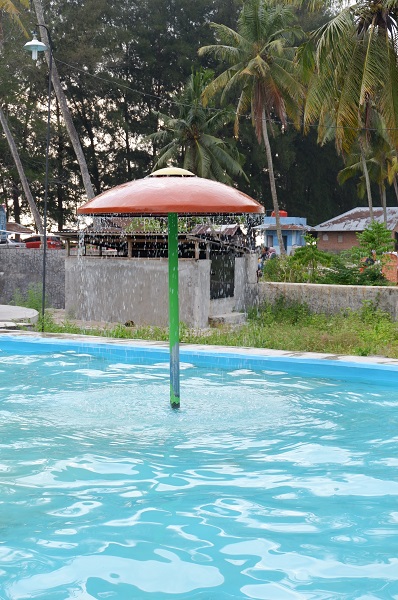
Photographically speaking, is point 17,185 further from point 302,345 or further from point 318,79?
point 302,345

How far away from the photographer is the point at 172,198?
23.7ft

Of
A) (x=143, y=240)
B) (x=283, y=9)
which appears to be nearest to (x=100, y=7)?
(x=283, y=9)

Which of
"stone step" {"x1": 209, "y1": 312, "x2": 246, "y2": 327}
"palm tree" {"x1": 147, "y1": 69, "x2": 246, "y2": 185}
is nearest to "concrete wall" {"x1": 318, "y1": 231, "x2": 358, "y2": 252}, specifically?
"palm tree" {"x1": 147, "y1": 69, "x2": 246, "y2": 185}

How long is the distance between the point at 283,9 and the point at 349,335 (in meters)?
24.8

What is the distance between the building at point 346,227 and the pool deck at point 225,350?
4587 cm

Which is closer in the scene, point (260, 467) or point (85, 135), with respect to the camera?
point (260, 467)

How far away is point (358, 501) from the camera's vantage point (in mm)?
5809

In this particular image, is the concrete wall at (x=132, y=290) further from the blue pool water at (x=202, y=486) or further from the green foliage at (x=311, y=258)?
the blue pool water at (x=202, y=486)

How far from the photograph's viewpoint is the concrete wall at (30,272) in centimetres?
2005

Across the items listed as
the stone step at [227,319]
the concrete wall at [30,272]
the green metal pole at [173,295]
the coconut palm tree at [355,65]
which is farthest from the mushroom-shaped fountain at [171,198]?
the concrete wall at [30,272]

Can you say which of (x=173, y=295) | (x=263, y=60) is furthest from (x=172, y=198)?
(x=263, y=60)

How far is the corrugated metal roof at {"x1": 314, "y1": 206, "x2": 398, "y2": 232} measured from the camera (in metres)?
56.6

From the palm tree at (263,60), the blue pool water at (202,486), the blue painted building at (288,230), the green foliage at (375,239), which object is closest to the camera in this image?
the blue pool water at (202,486)

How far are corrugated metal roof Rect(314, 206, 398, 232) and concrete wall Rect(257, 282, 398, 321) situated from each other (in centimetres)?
4046
